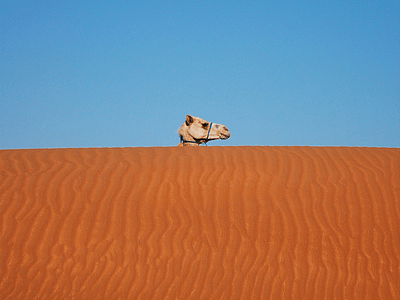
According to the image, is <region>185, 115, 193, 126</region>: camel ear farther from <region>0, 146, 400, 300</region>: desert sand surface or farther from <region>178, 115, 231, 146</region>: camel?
<region>0, 146, 400, 300</region>: desert sand surface

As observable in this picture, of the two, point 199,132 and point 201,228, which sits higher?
point 199,132

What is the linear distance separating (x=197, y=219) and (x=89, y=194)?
72.7 inches

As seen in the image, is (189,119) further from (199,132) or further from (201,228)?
(201,228)

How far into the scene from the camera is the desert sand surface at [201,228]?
529 cm

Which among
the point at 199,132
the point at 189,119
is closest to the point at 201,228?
the point at 199,132

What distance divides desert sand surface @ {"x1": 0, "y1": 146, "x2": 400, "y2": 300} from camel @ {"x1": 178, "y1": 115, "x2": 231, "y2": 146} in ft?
9.06

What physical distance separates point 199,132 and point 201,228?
471cm

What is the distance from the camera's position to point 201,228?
19.8 feet

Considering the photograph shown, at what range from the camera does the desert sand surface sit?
17.3 ft

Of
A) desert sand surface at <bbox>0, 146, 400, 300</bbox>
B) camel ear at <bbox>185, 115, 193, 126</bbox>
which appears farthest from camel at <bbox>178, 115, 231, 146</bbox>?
desert sand surface at <bbox>0, 146, 400, 300</bbox>

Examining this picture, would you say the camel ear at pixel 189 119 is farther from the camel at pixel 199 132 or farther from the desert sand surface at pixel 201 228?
the desert sand surface at pixel 201 228

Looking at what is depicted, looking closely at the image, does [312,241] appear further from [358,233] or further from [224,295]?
[224,295]

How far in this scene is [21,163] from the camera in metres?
7.83

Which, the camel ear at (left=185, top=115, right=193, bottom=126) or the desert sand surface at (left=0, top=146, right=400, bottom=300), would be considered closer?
the desert sand surface at (left=0, top=146, right=400, bottom=300)
